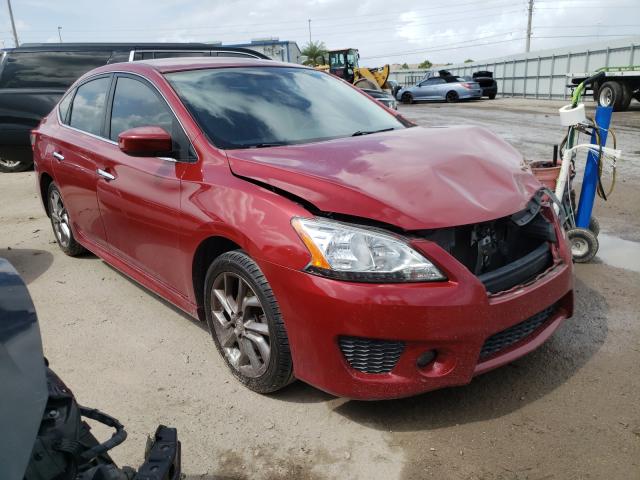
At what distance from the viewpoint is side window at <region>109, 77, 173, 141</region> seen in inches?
130

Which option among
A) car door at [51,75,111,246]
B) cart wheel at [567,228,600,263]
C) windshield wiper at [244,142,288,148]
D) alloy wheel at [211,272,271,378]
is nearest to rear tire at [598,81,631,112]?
cart wheel at [567,228,600,263]

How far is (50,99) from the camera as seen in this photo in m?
8.55

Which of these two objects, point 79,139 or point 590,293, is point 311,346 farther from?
point 79,139

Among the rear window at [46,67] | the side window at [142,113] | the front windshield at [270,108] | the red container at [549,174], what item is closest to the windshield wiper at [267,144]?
the front windshield at [270,108]

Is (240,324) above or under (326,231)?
under

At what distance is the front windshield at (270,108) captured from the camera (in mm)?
3084

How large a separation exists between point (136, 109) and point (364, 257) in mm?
2117

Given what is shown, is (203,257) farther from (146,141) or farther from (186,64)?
(186,64)

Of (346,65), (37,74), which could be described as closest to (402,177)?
(37,74)

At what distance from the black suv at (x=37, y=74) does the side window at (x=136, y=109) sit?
450cm

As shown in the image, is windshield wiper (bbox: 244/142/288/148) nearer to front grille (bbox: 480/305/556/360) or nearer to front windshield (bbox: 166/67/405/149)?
front windshield (bbox: 166/67/405/149)

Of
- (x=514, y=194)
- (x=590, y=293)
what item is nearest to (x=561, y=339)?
(x=590, y=293)

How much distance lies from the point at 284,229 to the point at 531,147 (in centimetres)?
916

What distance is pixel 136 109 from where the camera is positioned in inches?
142
